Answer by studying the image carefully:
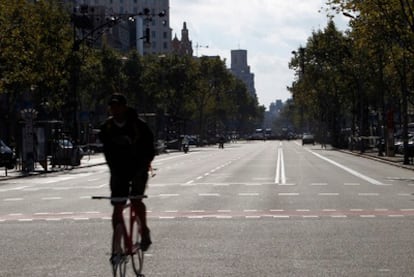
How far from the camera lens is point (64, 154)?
155 feet

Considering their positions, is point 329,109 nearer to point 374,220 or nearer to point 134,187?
point 374,220

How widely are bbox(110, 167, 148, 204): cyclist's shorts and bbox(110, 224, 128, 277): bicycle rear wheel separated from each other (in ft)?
1.36

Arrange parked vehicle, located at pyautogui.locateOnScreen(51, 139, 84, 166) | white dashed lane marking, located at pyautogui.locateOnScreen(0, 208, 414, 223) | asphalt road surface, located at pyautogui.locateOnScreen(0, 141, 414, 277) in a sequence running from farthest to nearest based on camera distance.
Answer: parked vehicle, located at pyautogui.locateOnScreen(51, 139, 84, 166)
white dashed lane marking, located at pyautogui.locateOnScreen(0, 208, 414, 223)
asphalt road surface, located at pyautogui.locateOnScreen(0, 141, 414, 277)

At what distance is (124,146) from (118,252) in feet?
3.63

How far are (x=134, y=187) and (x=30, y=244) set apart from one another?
431cm

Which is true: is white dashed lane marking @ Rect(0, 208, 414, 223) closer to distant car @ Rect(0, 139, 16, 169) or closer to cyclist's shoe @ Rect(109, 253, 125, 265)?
cyclist's shoe @ Rect(109, 253, 125, 265)

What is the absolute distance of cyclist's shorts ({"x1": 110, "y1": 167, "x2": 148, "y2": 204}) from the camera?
8922 millimetres

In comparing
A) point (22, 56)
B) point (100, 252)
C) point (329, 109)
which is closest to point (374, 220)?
point (100, 252)

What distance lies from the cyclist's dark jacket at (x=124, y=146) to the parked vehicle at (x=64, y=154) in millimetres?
37618

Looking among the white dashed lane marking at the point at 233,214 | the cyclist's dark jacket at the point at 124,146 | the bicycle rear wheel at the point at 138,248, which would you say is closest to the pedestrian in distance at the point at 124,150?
the cyclist's dark jacket at the point at 124,146

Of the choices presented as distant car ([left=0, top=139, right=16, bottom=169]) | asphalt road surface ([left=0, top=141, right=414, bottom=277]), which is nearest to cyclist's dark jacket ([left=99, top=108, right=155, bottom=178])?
asphalt road surface ([left=0, top=141, right=414, bottom=277])

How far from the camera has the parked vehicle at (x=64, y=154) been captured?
4645cm

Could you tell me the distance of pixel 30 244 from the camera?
1275cm

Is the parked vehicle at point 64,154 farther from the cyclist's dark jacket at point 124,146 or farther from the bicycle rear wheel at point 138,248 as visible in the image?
the cyclist's dark jacket at point 124,146
